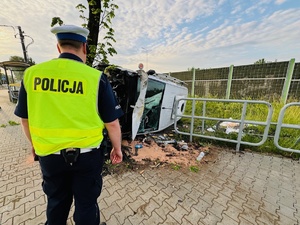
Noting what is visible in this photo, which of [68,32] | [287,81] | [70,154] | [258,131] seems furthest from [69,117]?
[287,81]

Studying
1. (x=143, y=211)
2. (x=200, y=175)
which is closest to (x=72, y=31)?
(x=143, y=211)

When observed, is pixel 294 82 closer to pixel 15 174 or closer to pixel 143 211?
pixel 143 211

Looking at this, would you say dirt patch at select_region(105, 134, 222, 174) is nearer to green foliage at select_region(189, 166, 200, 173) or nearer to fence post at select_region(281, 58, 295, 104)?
green foliage at select_region(189, 166, 200, 173)

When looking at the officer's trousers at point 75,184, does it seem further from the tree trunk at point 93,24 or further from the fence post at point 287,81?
the fence post at point 287,81

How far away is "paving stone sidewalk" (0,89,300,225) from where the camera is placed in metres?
2.00

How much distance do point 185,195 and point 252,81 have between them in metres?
9.78

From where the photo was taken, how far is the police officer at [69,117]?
1.12 m

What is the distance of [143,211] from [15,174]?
99.4 inches

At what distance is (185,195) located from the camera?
2.39 meters

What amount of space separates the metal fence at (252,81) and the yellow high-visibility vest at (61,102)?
33.4ft

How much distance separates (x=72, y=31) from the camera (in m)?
1.18

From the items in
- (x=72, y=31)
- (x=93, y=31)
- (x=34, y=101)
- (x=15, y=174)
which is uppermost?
(x=93, y=31)

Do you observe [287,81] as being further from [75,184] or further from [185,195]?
[75,184]

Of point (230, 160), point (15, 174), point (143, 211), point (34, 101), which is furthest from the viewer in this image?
point (230, 160)
